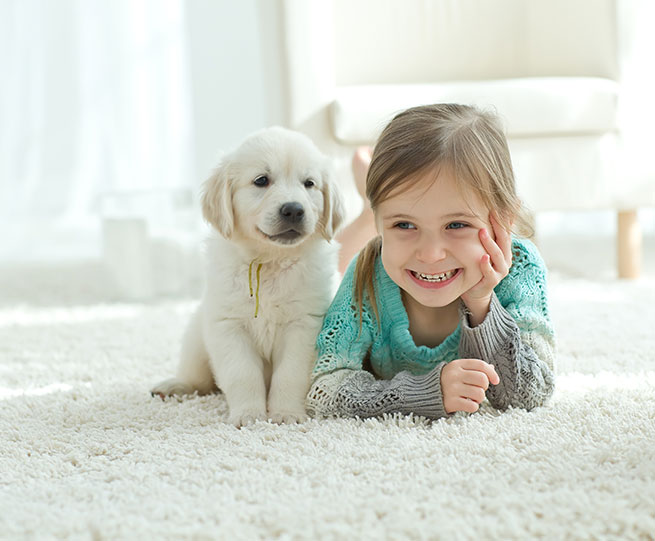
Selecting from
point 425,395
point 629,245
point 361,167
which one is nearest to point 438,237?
point 425,395

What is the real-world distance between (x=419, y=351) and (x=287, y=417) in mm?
256

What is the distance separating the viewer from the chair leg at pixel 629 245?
8.97 feet

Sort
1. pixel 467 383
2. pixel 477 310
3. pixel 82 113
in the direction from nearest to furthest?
1. pixel 467 383
2. pixel 477 310
3. pixel 82 113

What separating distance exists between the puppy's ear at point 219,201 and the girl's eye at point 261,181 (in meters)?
0.05

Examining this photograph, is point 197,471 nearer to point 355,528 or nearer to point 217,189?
point 355,528

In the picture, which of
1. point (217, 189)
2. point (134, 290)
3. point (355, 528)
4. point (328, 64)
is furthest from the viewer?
point (134, 290)

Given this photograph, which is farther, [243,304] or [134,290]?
[134,290]

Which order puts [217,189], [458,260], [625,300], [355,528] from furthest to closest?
1. [625,300]
2. [217,189]
3. [458,260]
4. [355,528]

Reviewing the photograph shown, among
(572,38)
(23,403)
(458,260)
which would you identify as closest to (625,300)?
(572,38)

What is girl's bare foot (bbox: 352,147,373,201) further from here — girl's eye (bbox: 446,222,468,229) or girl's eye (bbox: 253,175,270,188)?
girl's eye (bbox: 446,222,468,229)

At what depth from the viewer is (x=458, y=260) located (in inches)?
50.5

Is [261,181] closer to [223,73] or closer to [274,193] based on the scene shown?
[274,193]

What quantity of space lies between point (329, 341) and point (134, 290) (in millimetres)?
1550

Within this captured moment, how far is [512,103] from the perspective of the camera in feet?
8.00
